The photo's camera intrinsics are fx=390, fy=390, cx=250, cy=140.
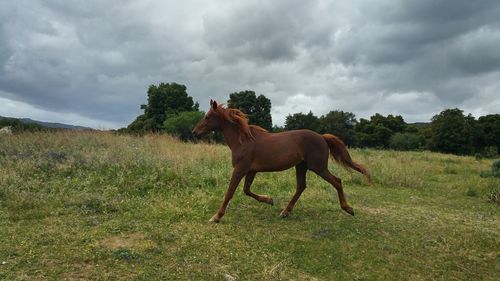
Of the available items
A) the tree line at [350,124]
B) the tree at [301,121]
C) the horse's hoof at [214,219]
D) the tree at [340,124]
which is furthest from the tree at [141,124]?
the horse's hoof at [214,219]

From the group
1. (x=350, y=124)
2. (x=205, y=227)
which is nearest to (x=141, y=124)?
(x=350, y=124)

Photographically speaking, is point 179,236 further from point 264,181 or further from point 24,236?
point 264,181

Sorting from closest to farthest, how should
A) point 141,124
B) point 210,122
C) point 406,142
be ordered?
point 210,122
point 141,124
point 406,142

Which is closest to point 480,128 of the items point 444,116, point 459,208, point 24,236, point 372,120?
point 444,116

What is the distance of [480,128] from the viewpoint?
5206cm

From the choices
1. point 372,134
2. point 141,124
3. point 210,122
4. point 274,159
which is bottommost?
point 274,159

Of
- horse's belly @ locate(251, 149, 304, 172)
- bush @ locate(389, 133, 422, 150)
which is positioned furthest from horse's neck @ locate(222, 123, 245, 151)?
bush @ locate(389, 133, 422, 150)

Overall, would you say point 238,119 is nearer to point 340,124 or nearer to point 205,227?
point 205,227

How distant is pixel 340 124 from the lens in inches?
2242

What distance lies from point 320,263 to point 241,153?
2.35m

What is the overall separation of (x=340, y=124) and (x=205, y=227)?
174 ft

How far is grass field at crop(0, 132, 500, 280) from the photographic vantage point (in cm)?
461

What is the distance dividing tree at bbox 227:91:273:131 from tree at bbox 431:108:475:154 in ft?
77.4

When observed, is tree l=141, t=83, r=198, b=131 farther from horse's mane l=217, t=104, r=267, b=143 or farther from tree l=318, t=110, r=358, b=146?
horse's mane l=217, t=104, r=267, b=143
